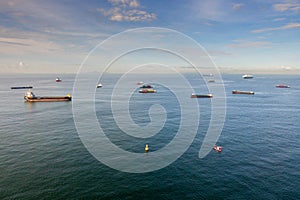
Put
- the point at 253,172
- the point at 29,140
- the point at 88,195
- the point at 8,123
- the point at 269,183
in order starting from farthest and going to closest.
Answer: the point at 8,123 < the point at 29,140 < the point at 253,172 < the point at 269,183 < the point at 88,195

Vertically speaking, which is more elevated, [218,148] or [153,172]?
[218,148]

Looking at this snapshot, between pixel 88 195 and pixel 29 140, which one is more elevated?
pixel 29 140

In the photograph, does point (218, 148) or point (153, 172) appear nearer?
point (153, 172)

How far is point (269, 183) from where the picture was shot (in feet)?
162

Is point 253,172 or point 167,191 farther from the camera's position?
point 253,172

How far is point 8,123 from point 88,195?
76109mm

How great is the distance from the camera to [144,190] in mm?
47156

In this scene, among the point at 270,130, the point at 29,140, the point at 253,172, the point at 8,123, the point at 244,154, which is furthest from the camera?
the point at 8,123

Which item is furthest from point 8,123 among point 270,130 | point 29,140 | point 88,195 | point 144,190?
point 270,130

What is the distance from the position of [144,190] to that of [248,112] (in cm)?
10487

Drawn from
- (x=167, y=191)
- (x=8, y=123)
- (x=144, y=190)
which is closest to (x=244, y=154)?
(x=167, y=191)

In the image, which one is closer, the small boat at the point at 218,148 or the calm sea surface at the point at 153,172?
the calm sea surface at the point at 153,172

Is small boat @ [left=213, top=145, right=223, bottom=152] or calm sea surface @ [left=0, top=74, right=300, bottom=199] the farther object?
small boat @ [left=213, top=145, right=223, bottom=152]

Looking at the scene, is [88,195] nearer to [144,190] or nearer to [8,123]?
[144,190]
